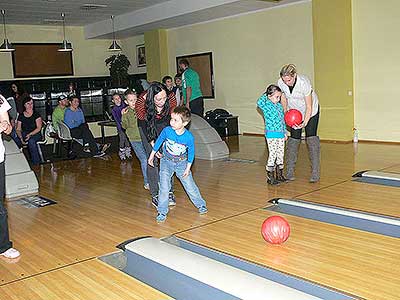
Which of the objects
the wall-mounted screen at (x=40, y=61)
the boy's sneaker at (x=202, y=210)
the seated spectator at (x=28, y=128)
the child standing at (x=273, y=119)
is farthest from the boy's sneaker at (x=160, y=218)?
the wall-mounted screen at (x=40, y=61)

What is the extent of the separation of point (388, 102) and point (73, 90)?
7.69 m

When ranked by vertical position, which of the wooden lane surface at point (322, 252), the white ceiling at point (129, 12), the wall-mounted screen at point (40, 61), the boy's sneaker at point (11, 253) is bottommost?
the wooden lane surface at point (322, 252)

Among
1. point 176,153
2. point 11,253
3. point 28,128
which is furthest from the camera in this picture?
point 28,128

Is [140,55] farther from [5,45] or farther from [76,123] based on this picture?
[76,123]

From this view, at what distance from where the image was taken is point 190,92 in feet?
26.0

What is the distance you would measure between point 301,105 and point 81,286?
3109 mm

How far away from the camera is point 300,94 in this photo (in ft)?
16.4

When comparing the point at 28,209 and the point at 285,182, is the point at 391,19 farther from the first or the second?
the point at 28,209

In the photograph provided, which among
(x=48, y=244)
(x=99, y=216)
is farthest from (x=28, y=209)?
(x=48, y=244)

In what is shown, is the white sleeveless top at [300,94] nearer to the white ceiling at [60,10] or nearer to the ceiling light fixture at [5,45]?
the white ceiling at [60,10]

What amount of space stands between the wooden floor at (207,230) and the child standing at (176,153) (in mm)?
235

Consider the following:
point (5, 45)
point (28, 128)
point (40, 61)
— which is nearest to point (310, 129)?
point (28, 128)

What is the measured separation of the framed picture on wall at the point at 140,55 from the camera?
41.8 ft

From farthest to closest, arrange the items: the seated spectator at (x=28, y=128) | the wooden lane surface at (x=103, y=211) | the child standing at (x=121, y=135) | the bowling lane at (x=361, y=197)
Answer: the child standing at (x=121, y=135), the seated spectator at (x=28, y=128), the bowling lane at (x=361, y=197), the wooden lane surface at (x=103, y=211)
